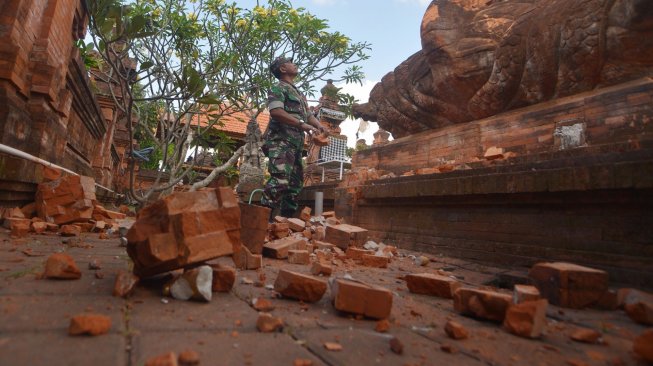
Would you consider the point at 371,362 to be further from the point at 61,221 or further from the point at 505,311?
the point at 61,221

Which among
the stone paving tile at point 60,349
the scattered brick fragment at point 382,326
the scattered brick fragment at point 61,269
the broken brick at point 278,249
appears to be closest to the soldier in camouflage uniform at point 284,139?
the broken brick at point 278,249

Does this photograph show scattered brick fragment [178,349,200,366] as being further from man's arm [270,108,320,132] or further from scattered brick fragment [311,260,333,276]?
man's arm [270,108,320,132]

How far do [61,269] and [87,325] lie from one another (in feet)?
2.13

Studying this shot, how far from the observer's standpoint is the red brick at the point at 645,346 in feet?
3.33

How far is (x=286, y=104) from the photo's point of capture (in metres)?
4.21

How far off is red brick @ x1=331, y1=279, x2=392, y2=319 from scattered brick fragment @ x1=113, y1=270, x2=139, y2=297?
74cm

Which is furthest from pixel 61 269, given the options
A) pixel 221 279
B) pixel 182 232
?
pixel 221 279

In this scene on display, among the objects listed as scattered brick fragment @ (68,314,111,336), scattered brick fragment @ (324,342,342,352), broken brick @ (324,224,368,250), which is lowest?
scattered brick fragment @ (324,342,342,352)

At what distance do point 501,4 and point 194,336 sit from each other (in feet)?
18.8

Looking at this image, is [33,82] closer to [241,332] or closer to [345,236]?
[345,236]

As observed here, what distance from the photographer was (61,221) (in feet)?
9.87

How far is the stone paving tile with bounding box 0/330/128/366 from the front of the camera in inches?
29.9

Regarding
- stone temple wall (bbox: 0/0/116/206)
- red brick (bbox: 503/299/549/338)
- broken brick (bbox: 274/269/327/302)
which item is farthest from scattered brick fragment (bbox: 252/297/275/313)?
stone temple wall (bbox: 0/0/116/206)

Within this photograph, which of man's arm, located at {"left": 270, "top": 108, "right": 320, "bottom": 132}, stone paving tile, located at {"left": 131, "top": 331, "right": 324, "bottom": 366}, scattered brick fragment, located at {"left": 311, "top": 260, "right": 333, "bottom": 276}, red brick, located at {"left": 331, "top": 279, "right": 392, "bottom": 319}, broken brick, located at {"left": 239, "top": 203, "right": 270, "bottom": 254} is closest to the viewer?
stone paving tile, located at {"left": 131, "top": 331, "right": 324, "bottom": 366}
